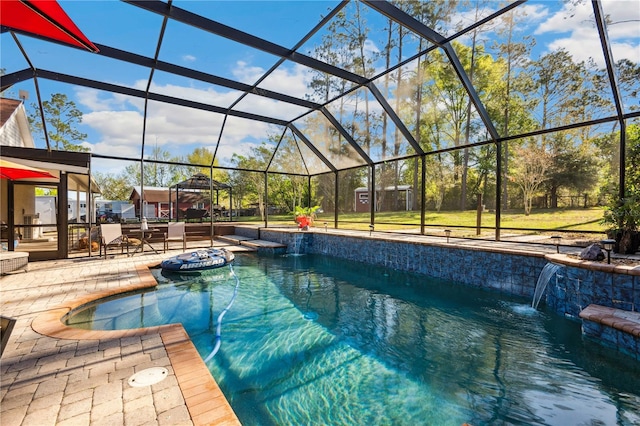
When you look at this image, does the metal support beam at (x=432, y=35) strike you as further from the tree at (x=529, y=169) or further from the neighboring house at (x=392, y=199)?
the neighboring house at (x=392, y=199)

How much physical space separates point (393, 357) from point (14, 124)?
13.7 meters

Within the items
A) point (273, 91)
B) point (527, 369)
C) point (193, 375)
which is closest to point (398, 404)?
point (527, 369)

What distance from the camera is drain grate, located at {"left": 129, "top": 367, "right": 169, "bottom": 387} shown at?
2.18 metres

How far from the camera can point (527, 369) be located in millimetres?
3025

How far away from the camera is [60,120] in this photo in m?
10.1

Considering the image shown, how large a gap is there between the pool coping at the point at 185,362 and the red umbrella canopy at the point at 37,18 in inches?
108

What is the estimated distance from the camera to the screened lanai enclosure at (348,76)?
491cm

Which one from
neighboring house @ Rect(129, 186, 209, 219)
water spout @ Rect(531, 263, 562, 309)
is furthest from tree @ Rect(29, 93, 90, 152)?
neighboring house @ Rect(129, 186, 209, 219)

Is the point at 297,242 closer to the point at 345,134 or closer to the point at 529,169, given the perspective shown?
the point at 345,134

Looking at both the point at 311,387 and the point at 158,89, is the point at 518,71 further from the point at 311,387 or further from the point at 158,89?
the point at 158,89

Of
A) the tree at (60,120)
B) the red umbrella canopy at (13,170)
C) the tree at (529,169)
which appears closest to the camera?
the red umbrella canopy at (13,170)

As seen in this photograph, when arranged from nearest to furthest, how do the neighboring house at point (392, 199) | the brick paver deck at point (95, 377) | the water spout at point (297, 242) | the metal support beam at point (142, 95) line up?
the brick paver deck at point (95, 377), the metal support beam at point (142, 95), the water spout at point (297, 242), the neighboring house at point (392, 199)

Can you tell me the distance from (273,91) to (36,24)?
579 centimetres

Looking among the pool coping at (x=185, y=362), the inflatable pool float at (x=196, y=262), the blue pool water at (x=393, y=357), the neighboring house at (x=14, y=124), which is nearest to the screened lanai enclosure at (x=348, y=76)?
the neighboring house at (x=14, y=124)
